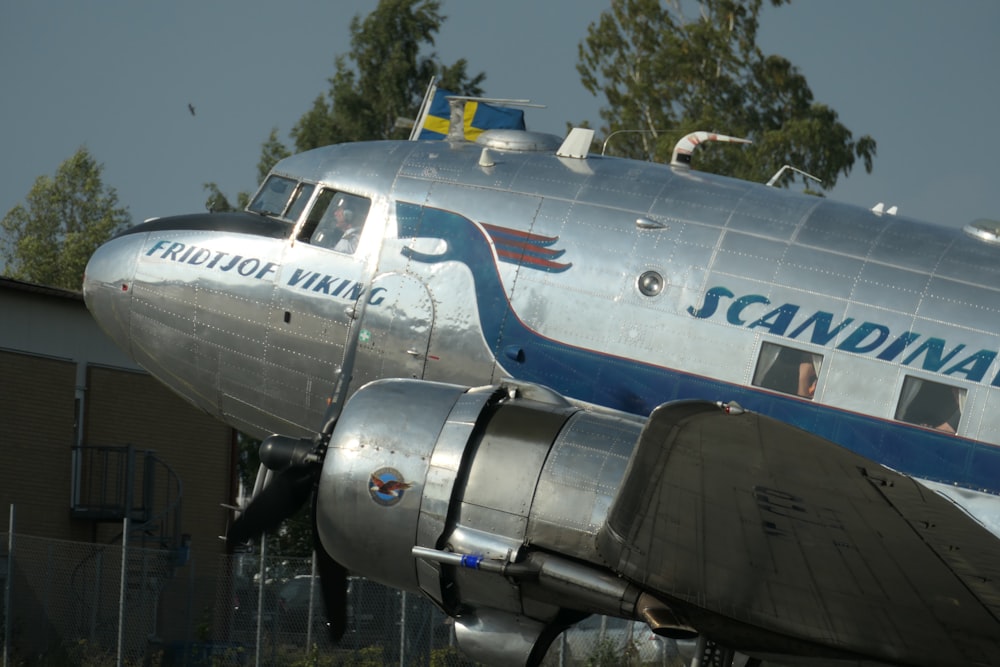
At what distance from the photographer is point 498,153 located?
11586mm

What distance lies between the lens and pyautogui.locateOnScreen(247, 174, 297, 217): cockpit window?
1206 centimetres

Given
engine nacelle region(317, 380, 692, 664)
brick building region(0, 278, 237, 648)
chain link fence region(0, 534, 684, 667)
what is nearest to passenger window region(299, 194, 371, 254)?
engine nacelle region(317, 380, 692, 664)

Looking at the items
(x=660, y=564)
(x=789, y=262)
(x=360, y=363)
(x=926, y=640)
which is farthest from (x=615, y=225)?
(x=926, y=640)

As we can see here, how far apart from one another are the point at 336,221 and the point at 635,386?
10.4ft

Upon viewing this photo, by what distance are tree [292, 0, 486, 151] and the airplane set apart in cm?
3734

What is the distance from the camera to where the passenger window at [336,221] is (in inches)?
446

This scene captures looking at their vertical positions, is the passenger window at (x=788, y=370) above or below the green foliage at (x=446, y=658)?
above

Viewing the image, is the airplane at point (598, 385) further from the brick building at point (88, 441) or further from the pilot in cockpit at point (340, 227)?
the brick building at point (88, 441)

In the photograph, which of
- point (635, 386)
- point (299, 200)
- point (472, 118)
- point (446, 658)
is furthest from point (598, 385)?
point (446, 658)

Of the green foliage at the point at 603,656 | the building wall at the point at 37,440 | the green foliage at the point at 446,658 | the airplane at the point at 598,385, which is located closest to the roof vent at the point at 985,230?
the airplane at the point at 598,385

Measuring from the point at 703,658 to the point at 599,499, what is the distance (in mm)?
1750

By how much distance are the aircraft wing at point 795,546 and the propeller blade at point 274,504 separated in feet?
8.20

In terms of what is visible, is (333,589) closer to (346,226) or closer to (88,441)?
(346,226)

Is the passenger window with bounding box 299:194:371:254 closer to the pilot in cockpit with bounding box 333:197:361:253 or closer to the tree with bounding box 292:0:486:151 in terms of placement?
the pilot in cockpit with bounding box 333:197:361:253
